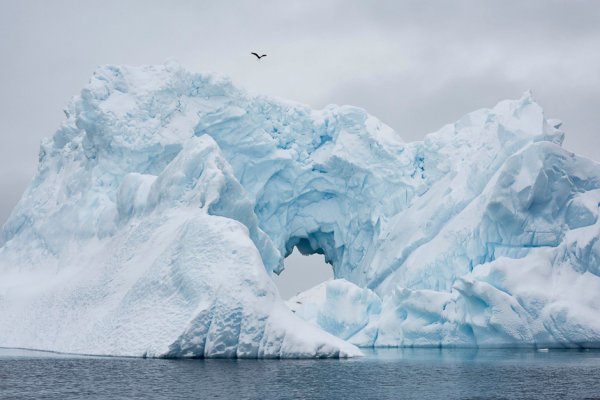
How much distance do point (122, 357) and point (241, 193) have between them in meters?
7.35

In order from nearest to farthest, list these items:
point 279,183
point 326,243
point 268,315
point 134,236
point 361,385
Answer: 1. point 361,385
2. point 268,315
3. point 134,236
4. point 279,183
5. point 326,243

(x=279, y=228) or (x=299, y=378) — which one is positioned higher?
(x=279, y=228)

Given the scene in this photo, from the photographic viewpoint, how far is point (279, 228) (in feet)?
134

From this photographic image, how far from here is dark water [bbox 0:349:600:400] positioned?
1634 cm

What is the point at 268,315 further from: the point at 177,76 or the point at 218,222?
the point at 177,76

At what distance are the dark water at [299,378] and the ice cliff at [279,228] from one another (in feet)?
4.81

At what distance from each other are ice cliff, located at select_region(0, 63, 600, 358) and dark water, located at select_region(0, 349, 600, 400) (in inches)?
57.7

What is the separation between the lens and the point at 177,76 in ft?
120

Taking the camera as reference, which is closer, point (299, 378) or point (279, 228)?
point (299, 378)

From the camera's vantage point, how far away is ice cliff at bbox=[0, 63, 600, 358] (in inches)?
973

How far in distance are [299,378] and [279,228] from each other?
72.0ft

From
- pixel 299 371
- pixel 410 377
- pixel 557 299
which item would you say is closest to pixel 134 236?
pixel 299 371

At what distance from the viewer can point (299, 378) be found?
1920 cm

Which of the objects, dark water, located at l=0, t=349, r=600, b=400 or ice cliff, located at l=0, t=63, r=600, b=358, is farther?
ice cliff, located at l=0, t=63, r=600, b=358
